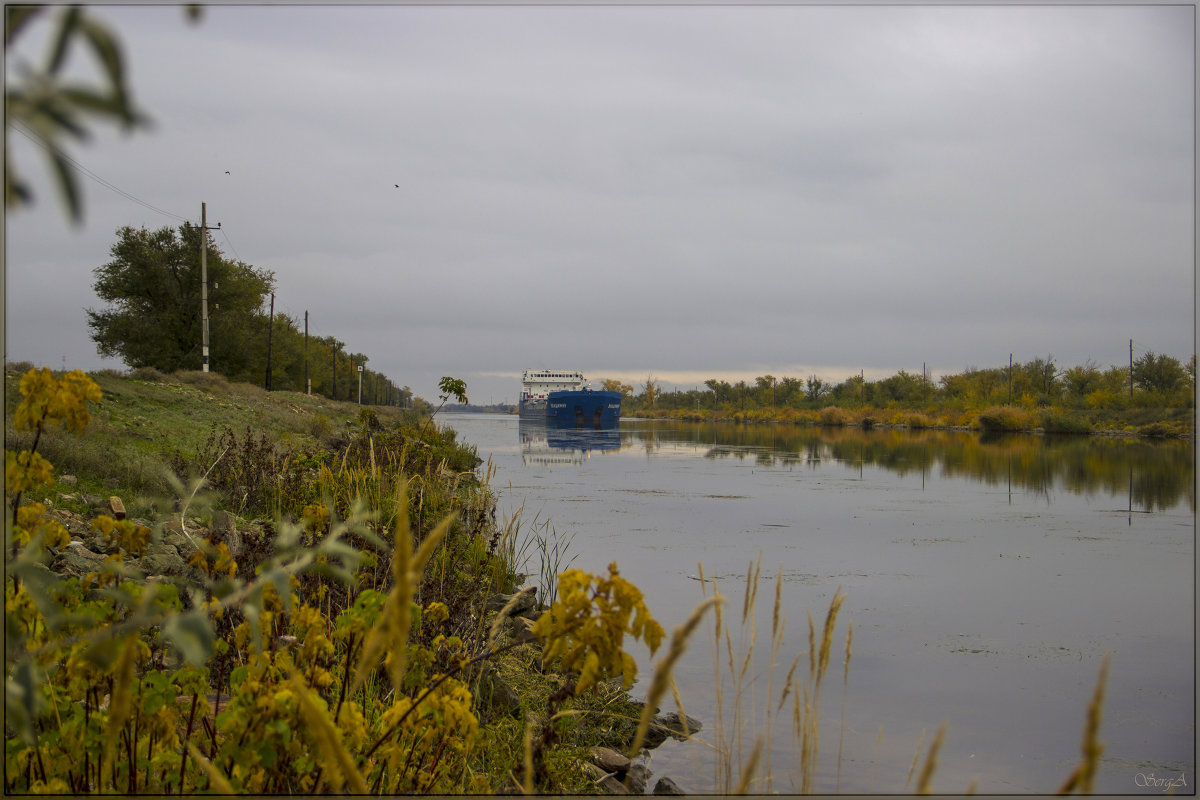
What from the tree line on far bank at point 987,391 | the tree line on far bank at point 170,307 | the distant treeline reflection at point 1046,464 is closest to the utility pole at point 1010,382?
the tree line on far bank at point 987,391

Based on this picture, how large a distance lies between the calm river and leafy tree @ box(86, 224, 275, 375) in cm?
1986

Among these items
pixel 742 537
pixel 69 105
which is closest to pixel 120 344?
pixel 742 537

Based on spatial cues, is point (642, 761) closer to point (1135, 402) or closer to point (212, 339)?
point (212, 339)

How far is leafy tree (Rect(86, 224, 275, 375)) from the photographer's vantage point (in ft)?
88.8

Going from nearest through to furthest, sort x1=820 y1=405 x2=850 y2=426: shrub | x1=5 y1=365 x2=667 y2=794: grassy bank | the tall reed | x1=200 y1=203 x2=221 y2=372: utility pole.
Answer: x1=5 y1=365 x2=667 y2=794: grassy bank → the tall reed → x1=200 y1=203 x2=221 y2=372: utility pole → x1=820 y1=405 x2=850 y2=426: shrub

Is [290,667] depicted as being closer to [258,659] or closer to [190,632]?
[258,659]

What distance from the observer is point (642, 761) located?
10.9 feet

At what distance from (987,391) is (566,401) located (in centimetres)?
2838

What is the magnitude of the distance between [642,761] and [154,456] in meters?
5.75

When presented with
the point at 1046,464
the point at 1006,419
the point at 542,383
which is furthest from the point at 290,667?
the point at 542,383

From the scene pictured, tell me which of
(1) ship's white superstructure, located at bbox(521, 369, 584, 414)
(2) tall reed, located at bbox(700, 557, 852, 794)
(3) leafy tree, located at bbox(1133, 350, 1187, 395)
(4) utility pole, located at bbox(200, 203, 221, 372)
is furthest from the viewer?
(1) ship's white superstructure, located at bbox(521, 369, 584, 414)

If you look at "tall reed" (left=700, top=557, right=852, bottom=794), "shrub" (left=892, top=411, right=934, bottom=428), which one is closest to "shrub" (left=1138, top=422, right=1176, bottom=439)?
"shrub" (left=892, top=411, right=934, bottom=428)

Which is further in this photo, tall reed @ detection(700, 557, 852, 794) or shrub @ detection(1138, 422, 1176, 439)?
shrub @ detection(1138, 422, 1176, 439)

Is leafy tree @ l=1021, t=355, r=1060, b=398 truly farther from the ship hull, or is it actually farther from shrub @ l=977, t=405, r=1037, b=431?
the ship hull
